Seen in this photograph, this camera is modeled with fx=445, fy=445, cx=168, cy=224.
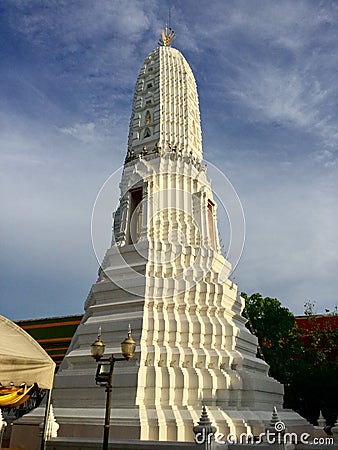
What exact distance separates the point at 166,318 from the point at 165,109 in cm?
1308

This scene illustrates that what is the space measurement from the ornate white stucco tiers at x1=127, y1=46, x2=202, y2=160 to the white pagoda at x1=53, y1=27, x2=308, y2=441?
0.09 meters

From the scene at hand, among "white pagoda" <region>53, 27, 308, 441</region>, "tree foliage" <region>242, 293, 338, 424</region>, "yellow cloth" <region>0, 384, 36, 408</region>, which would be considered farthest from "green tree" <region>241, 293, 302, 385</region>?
"yellow cloth" <region>0, 384, 36, 408</region>

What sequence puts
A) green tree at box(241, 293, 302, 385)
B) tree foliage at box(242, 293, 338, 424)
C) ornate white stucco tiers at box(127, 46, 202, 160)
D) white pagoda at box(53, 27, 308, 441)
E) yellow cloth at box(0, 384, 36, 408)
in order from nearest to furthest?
yellow cloth at box(0, 384, 36, 408) → white pagoda at box(53, 27, 308, 441) → ornate white stucco tiers at box(127, 46, 202, 160) → tree foliage at box(242, 293, 338, 424) → green tree at box(241, 293, 302, 385)

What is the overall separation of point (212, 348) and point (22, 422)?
23.8ft

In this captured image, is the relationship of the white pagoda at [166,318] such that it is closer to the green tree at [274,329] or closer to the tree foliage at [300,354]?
the tree foliage at [300,354]

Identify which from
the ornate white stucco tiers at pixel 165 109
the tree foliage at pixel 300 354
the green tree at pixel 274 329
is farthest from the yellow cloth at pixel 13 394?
Answer: the green tree at pixel 274 329

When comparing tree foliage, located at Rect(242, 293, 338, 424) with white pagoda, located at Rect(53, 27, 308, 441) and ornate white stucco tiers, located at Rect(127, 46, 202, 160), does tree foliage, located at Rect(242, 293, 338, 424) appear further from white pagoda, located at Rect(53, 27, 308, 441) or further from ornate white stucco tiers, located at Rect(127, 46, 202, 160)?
ornate white stucco tiers, located at Rect(127, 46, 202, 160)

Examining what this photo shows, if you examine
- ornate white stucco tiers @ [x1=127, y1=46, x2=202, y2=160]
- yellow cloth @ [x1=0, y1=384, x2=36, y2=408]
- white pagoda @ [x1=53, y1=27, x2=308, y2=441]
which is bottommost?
yellow cloth @ [x1=0, y1=384, x2=36, y2=408]

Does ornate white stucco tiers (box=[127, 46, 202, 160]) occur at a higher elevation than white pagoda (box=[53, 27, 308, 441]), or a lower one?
higher

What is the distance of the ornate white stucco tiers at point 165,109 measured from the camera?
24516 millimetres

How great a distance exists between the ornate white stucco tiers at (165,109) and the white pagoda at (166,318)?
0.28 ft

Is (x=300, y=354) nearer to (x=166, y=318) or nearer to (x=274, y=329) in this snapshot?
(x=274, y=329)

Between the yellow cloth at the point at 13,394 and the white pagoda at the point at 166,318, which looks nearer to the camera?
the yellow cloth at the point at 13,394

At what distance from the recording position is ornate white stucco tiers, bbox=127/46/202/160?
80.4 ft
